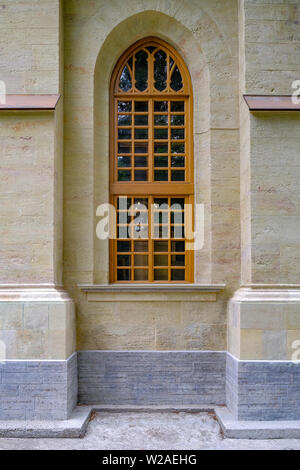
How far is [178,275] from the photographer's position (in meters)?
7.95

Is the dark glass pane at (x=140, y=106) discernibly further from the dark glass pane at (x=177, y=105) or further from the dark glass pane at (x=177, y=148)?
the dark glass pane at (x=177, y=148)

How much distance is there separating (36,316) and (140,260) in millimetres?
2182

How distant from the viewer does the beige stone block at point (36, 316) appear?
22.2 ft

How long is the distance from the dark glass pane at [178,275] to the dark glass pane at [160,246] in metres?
0.45

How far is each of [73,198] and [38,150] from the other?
109 cm

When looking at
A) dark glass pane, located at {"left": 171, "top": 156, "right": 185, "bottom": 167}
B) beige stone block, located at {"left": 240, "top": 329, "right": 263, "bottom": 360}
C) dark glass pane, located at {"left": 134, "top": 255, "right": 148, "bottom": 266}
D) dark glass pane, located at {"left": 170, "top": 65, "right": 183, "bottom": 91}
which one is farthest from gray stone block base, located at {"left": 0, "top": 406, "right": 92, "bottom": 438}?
dark glass pane, located at {"left": 170, "top": 65, "right": 183, "bottom": 91}

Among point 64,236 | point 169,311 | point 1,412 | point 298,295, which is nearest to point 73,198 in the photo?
point 64,236

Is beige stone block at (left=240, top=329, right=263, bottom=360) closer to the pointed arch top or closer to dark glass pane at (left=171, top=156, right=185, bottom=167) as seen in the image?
dark glass pane at (left=171, top=156, right=185, bottom=167)

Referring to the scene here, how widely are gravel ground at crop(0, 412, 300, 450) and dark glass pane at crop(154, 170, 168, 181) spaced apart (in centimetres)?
425

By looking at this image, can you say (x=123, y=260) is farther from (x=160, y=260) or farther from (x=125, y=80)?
(x=125, y=80)

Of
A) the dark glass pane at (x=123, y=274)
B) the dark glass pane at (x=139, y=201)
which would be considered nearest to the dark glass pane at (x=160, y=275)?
the dark glass pane at (x=123, y=274)

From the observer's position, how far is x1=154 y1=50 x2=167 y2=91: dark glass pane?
26.7ft

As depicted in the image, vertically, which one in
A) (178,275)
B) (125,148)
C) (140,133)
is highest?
(140,133)

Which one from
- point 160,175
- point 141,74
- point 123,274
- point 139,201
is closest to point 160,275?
point 123,274
